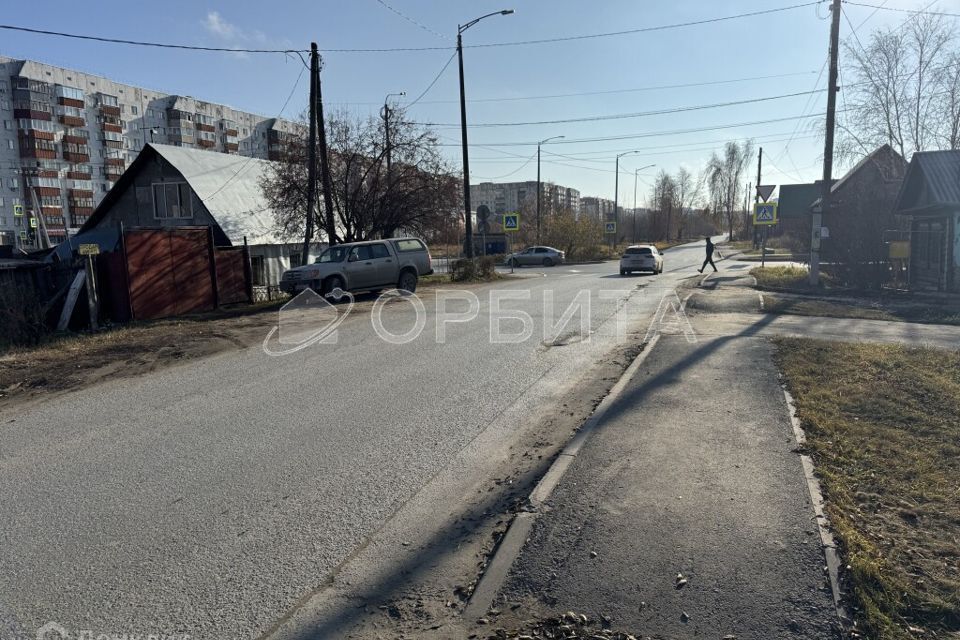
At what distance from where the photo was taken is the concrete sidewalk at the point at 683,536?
10.3 feet

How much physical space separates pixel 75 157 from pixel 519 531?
270 feet

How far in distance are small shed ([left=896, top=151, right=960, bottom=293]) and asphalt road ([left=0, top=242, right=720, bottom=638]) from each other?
1484cm

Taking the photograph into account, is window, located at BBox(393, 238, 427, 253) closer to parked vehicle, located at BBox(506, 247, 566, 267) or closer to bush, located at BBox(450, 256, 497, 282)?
bush, located at BBox(450, 256, 497, 282)

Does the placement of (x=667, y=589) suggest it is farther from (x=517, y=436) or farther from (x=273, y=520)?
(x=517, y=436)

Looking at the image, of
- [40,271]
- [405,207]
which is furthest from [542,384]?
[405,207]

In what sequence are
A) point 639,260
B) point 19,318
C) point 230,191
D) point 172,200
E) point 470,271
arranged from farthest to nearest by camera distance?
point 639,260 < point 230,191 < point 172,200 < point 470,271 < point 19,318

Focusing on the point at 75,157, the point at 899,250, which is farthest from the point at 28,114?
the point at 899,250

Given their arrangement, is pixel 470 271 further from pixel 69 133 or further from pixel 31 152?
pixel 69 133

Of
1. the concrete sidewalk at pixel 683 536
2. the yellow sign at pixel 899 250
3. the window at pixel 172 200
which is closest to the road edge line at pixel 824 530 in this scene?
the concrete sidewalk at pixel 683 536

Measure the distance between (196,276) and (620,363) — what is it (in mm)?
11679

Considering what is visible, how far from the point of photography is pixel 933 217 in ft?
66.3

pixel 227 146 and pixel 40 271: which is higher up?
pixel 227 146

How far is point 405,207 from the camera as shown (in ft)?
85.5

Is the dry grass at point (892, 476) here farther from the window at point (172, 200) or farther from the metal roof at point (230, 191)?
the window at point (172, 200)
